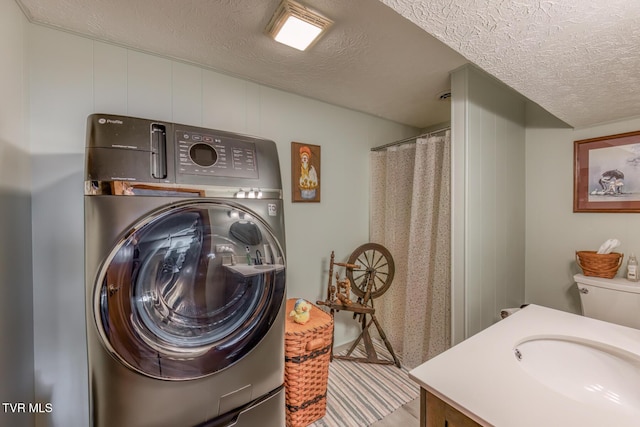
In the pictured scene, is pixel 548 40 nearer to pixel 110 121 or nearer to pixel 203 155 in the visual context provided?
pixel 203 155

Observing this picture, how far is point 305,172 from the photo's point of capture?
2.03m

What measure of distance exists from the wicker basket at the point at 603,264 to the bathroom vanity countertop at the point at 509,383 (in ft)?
1.88

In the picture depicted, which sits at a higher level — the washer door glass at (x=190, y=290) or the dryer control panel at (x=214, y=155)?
the dryer control panel at (x=214, y=155)

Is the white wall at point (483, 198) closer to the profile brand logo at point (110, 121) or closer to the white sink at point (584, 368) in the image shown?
the white sink at point (584, 368)

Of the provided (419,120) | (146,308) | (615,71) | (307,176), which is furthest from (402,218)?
(146,308)

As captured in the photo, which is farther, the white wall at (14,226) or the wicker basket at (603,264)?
the wicker basket at (603,264)

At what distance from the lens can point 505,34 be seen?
0.89 metres

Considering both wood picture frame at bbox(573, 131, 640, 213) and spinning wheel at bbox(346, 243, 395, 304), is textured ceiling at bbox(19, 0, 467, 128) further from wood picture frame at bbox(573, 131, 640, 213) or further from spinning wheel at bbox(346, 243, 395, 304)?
spinning wheel at bbox(346, 243, 395, 304)

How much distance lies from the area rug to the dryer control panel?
1.53m

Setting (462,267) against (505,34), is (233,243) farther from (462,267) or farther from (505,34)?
(462,267)

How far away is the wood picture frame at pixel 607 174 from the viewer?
5.18 ft

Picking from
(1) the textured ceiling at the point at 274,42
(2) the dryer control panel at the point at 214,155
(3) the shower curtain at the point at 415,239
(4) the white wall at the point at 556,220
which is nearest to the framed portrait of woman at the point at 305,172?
(1) the textured ceiling at the point at 274,42

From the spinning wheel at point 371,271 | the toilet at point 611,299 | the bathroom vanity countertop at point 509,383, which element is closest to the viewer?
the bathroom vanity countertop at point 509,383

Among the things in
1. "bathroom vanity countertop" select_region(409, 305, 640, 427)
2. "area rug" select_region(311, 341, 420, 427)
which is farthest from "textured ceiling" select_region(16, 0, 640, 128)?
"area rug" select_region(311, 341, 420, 427)
